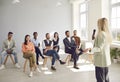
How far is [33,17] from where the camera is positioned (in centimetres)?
980

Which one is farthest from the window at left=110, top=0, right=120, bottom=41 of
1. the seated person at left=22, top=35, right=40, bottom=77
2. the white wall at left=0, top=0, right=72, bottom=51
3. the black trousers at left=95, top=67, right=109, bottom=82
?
the black trousers at left=95, top=67, right=109, bottom=82

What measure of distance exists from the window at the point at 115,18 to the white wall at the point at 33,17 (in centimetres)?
351

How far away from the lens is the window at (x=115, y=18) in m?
6.89

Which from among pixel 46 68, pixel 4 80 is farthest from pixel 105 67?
pixel 46 68

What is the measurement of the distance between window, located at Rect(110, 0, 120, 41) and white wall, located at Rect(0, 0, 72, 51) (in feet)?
11.5

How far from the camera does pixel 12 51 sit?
6.22 m

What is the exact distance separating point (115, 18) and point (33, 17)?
4.37 m

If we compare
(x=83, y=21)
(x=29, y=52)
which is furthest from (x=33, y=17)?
(x=29, y=52)

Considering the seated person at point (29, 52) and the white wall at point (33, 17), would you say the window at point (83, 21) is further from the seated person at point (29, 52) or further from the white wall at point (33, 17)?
the seated person at point (29, 52)

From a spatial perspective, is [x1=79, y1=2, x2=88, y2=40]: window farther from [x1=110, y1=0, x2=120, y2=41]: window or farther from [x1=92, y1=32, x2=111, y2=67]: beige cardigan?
[x1=92, y1=32, x2=111, y2=67]: beige cardigan

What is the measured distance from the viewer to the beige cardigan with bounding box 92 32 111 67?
9.73 ft

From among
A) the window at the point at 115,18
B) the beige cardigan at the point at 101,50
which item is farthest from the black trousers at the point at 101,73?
the window at the point at 115,18

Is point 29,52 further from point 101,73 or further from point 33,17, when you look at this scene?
point 33,17

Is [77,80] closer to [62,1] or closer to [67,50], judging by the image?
[67,50]
